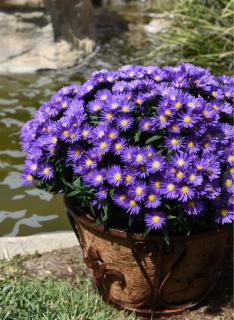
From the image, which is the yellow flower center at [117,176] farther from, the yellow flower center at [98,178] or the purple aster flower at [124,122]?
the purple aster flower at [124,122]

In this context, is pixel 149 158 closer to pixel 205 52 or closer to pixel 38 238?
pixel 38 238

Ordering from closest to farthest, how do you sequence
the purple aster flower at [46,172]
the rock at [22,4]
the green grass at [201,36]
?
the purple aster flower at [46,172], the green grass at [201,36], the rock at [22,4]

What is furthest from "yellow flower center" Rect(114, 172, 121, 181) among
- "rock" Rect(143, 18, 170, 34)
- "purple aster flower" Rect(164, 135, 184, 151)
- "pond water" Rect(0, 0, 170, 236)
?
"rock" Rect(143, 18, 170, 34)

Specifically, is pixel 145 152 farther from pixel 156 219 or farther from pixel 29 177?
pixel 29 177

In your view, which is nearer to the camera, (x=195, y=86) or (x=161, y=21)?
(x=195, y=86)

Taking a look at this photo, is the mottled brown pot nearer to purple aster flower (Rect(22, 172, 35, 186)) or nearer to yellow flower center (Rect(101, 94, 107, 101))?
purple aster flower (Rect(22, 172, 35, 186))

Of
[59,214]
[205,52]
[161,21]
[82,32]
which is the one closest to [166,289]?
[59,214]

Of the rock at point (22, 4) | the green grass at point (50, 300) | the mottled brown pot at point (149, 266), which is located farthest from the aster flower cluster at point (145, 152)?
the rock at point (22, 4)
